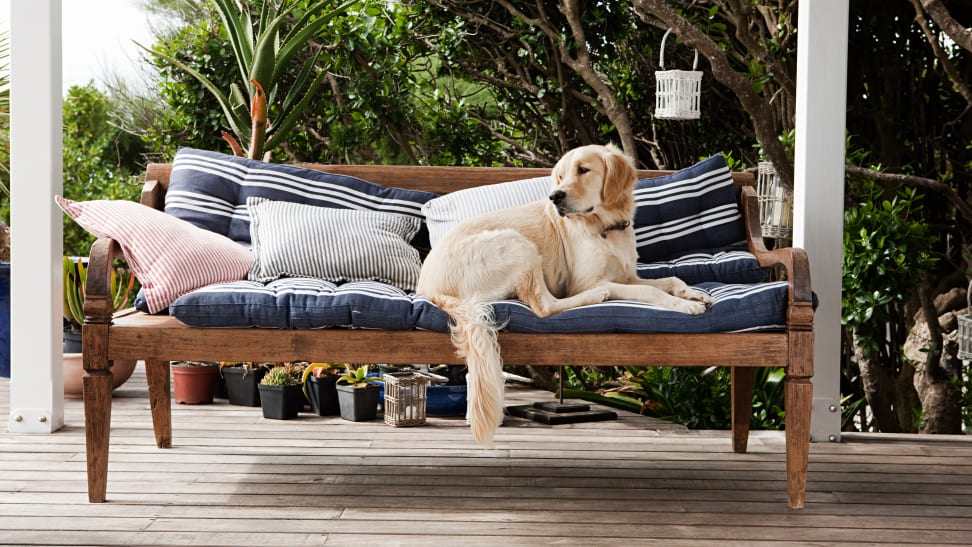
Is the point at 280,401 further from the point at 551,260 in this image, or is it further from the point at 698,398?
the point at 698,398

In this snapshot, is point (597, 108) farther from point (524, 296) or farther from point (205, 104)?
point (524, 296)

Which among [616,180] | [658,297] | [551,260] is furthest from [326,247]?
[658,297]

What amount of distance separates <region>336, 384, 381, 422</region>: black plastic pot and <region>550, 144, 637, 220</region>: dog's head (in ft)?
4.36

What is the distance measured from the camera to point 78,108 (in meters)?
7.50

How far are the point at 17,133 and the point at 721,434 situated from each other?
111 inches

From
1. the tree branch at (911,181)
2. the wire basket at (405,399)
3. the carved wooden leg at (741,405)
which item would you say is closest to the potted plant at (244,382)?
the wire basket at (405,399)

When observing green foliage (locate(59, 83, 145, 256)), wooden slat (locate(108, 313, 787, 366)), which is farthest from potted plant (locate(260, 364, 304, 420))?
green foliage (locate(59, 83, 145, 256))

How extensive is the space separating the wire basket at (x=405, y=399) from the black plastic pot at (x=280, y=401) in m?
0.39

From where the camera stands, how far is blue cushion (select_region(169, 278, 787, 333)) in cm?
255

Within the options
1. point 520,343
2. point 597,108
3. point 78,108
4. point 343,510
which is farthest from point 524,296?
point 78,108

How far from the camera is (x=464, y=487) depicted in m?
2.81

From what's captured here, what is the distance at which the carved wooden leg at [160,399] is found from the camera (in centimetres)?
312

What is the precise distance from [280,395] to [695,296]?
1816 millimetres

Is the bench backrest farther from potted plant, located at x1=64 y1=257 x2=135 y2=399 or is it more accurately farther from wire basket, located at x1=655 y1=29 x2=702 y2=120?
potted plant, located at x1=64 y1=257 x2=135 y2=399
